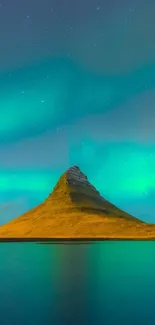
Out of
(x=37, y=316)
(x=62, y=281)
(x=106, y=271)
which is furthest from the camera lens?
(x=106, y=271)

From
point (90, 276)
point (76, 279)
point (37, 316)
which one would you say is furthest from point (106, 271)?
point (37, 316)

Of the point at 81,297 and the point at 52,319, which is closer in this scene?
the point at 52,319

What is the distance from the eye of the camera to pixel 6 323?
956 inches

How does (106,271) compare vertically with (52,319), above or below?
above

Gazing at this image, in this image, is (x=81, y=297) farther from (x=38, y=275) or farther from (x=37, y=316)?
(x=38, y=275)

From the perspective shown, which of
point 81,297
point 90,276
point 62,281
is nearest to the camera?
point 81,297

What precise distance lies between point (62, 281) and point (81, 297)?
1107cm

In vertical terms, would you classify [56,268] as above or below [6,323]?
above

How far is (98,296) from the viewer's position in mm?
35781

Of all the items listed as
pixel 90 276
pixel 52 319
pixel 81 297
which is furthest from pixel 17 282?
pixel 52 319

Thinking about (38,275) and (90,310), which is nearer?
(90,310)

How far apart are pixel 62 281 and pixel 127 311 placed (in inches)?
639

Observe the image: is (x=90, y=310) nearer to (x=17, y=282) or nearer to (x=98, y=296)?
(x=98, y=296)

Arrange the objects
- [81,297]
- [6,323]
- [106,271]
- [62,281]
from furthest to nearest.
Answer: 1. [106,271]
2. [62,281]
3. [81,297]
4. [6,323]
